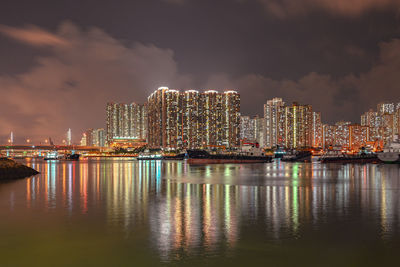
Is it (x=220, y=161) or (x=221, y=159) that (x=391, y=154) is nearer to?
(x=221, y=159)

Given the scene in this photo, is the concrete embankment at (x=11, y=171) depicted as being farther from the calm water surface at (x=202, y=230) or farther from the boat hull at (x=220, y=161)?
the boat hull at (x=220, y=161)

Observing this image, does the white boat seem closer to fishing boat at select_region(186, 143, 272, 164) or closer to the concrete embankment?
fishing boat at select_region(186, 143, 272, 164)

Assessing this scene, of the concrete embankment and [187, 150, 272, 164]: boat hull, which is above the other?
the concrete embankment

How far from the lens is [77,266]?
39.4ft

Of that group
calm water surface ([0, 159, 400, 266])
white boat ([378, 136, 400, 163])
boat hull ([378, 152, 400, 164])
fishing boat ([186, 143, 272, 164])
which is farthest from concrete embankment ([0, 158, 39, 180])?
white boat ([378, 136, 400, 163])

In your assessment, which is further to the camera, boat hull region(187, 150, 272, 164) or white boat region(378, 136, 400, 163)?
boat hull region(187, 150, 272, 164)

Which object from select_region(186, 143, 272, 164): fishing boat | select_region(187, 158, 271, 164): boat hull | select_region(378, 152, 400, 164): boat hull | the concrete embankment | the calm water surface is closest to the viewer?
the calm water surface

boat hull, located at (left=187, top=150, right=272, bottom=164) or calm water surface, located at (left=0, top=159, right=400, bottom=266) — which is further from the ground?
calm water surface, located at (left=0, top=159, right=400, bottom=266)

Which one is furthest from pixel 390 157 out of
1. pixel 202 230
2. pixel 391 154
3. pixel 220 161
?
pixel 202 230

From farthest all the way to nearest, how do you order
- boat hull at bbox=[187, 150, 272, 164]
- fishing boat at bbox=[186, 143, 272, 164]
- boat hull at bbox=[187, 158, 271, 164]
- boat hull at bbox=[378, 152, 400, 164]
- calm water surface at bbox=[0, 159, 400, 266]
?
fishing boat at bbox=[186, 143, 272, 164], boat hull at bbox=[187, 150, 272, 164], boat hull at bbox=[187, 158, 271, 164], boat hull at bbox=[378, 152, 400, 164], calm water surface at bbox=[0, 159, 400, 266]

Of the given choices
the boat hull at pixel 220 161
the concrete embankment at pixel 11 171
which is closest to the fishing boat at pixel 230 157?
the boat hull at pixel 220 161

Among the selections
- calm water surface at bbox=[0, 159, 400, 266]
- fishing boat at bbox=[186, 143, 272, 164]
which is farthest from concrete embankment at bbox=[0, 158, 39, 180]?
fishing boat at bbox=[186, 143, 272, 164]

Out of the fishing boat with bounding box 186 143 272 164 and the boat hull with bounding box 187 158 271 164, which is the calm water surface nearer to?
the boat hull with bounding box 187 158 271 164

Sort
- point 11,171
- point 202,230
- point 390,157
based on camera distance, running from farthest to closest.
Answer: point 390,157, point 11,171, point 202,230
